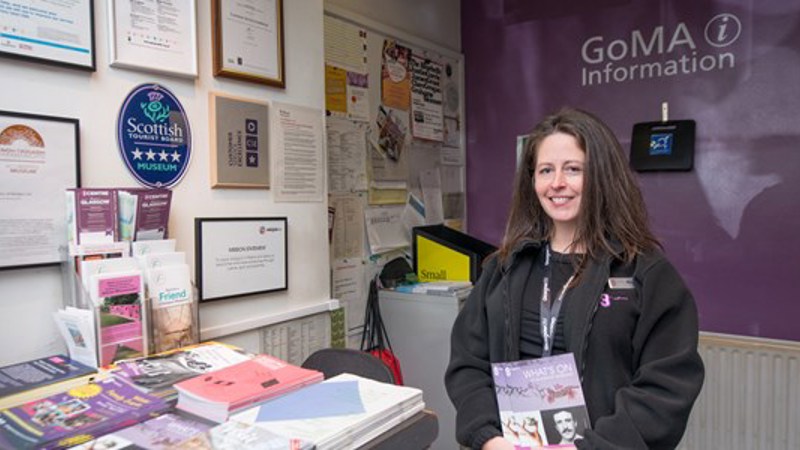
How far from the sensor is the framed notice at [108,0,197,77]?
1.34 meters

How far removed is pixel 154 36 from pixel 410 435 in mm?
1179

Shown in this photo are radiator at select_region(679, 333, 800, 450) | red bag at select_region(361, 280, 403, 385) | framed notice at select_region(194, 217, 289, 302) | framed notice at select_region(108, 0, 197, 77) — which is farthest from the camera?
red bag at select_region(361, 280, 403, 385)

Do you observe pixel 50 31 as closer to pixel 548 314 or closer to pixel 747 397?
pixel 548 314

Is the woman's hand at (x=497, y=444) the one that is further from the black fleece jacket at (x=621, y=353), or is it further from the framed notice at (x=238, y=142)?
the framed notice at (x=238, y=142)

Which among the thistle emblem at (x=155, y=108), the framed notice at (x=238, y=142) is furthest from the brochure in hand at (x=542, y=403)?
the thistle emblem at (x=155, y=108)

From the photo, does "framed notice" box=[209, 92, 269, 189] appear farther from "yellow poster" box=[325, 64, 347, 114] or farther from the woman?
the woman

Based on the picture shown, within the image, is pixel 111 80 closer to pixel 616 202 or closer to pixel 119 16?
pixel 119 16

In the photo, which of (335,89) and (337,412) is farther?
(335,89)

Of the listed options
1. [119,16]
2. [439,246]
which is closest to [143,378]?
[119,16]

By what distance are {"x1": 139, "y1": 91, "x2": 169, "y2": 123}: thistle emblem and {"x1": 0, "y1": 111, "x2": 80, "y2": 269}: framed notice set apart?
0.18 m

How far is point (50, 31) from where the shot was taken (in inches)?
47.8

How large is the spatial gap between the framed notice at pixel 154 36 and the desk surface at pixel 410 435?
1091 millimetres

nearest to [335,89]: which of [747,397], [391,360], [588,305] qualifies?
[391,360]

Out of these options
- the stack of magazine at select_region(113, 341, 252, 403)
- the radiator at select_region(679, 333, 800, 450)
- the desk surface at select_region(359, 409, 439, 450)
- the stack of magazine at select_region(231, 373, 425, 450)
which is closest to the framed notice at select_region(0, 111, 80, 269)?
the stack of magazine at select_region(113, 341, 252, 403)
